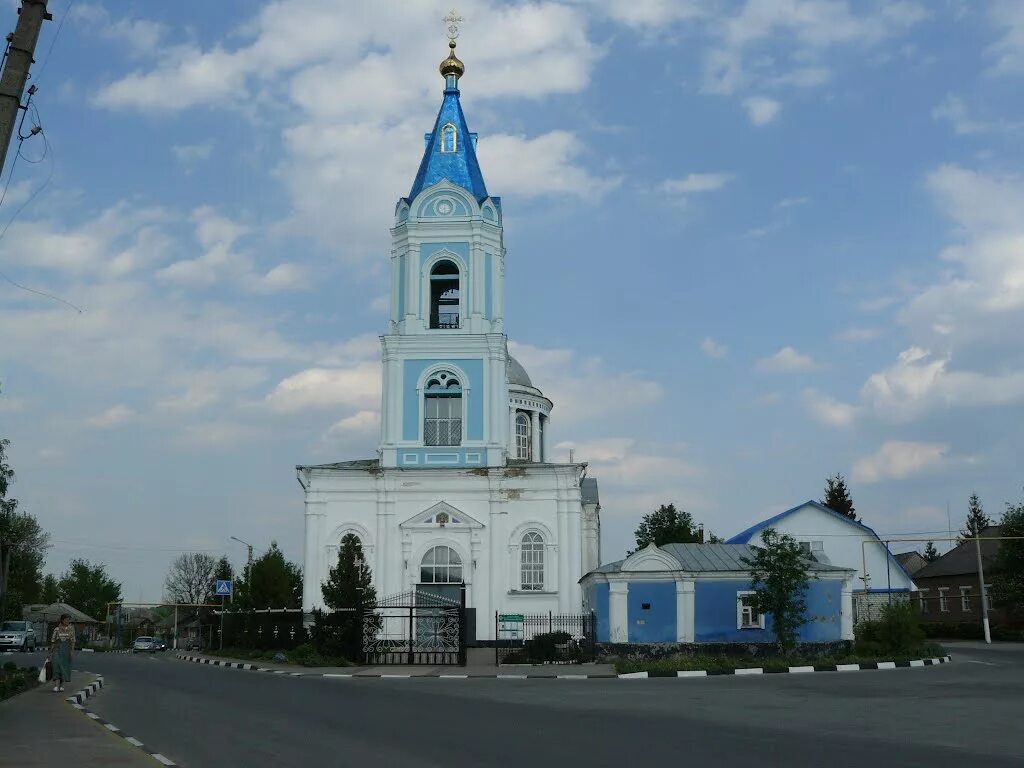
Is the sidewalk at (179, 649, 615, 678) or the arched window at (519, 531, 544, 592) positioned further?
the arched window at (519, 531, 544, 592)

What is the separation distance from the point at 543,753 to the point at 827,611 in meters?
22.1

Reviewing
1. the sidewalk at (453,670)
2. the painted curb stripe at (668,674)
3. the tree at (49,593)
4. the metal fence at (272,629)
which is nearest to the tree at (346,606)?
the sidewalk at (453,670)

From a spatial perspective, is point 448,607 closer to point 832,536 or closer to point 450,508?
point 450,508

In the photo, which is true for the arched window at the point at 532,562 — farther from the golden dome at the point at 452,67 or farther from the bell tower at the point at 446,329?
the golden dome at the point at 452,67

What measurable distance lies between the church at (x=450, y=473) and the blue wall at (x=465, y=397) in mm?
34

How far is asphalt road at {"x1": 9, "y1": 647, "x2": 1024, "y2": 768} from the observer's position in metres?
10.5

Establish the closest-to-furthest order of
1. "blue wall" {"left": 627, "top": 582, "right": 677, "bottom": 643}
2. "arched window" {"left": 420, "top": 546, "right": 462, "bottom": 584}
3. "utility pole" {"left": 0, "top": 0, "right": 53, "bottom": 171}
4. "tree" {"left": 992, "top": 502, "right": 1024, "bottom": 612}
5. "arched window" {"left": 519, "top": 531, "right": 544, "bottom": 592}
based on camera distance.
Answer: "utility pole" {"left": 0, "top": 0, "right": 53, "bottom": 171}
"blue wall" {"left": 627, "top": 582, "right": 677, "bottom": 643}
"arched window" {"left": 519, "top": 531, "right": 544, "bottom": 592}
"arched window" {"left": 420, "top": 546, "right": 462, "bottom": 584}
"tree" {"left": 992, "top": 502, "right": 1024, "bottom": 612}

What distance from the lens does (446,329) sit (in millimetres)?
38469

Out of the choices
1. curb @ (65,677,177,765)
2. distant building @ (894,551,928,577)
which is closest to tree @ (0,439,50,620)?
curb @ (65,677,177,765)

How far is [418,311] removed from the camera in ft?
126

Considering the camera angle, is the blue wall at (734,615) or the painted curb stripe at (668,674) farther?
the blue wall at (734,615)

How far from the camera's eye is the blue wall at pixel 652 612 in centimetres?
3055

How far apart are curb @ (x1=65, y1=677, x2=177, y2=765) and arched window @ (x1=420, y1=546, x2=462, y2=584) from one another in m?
14.6

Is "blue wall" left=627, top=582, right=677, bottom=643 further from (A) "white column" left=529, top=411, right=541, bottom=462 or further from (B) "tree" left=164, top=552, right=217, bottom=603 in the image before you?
(B) "tree" left=164, top=552, right=217, bottom=603
